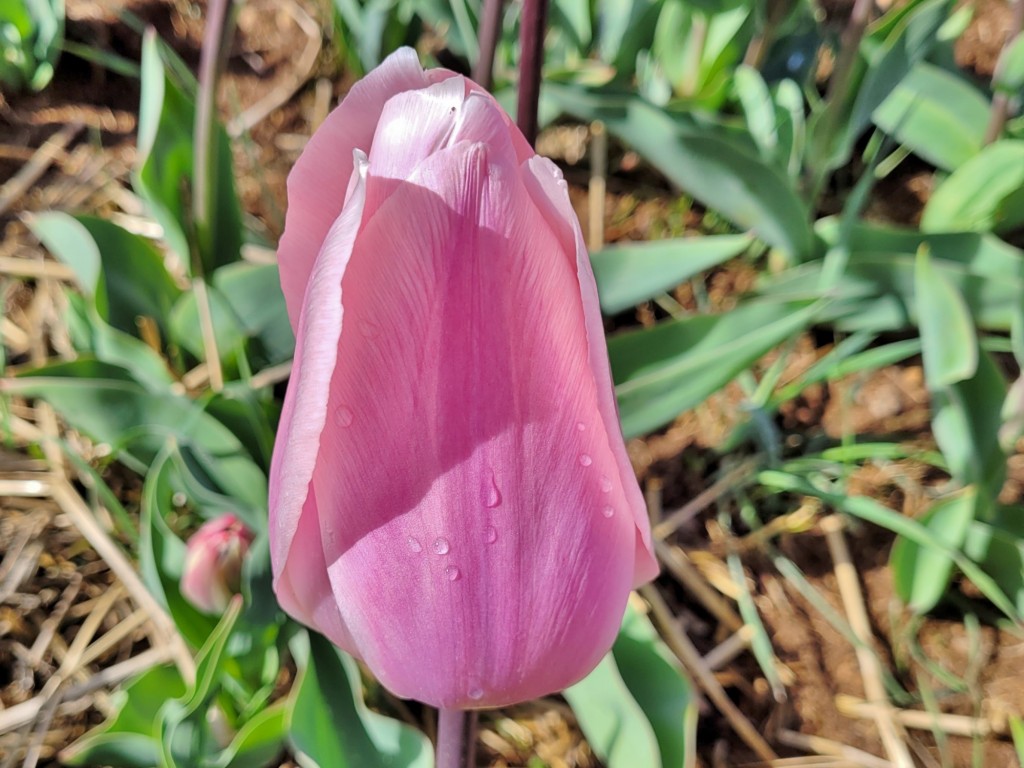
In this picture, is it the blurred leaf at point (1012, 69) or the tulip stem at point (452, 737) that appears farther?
the blurred leaf at point (1012, 69)

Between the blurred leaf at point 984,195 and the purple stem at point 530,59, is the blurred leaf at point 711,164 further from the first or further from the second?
the purple stem at point 530,59

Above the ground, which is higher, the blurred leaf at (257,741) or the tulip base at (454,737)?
the tulip base at (454,737)

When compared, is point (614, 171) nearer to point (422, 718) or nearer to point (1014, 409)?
point (1014, 409)

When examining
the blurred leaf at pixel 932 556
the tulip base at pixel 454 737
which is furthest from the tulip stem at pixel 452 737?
the blurred leaf at pixel 932 556

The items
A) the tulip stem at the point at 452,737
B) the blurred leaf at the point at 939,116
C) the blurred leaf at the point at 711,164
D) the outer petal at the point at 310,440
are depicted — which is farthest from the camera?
the blurred leaf at the point at 939,116

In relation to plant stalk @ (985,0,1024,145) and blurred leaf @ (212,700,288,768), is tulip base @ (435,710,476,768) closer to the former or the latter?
blurred leaf @ (212,700,288,768)

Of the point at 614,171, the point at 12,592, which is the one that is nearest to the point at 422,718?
the point at 12,592

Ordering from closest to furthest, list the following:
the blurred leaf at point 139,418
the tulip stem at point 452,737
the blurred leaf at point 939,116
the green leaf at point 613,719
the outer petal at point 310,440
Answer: the outer petal at point 310,440
the tulip stem at point 452,737
the green leaf at point 613,719
the blurred leaf at point 139,418
the blurred leaf at point 939,116
